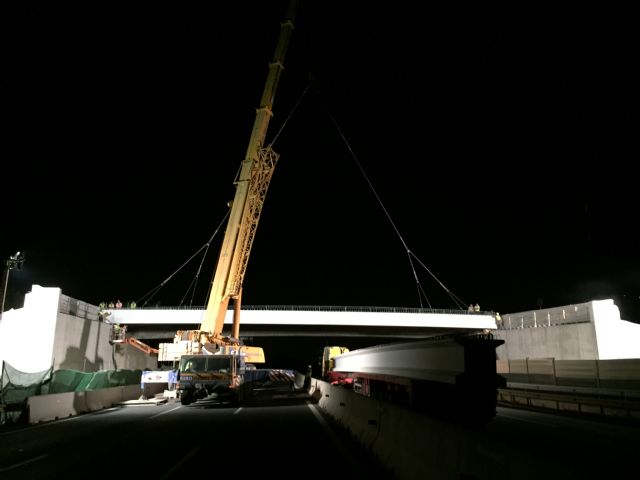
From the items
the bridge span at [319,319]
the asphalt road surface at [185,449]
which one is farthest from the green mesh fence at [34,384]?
the bridge span at [319,319]

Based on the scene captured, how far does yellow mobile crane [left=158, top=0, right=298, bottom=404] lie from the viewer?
70.5 feet

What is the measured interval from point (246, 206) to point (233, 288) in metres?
4.62

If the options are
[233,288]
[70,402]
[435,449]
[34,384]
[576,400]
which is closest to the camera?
[435,449]

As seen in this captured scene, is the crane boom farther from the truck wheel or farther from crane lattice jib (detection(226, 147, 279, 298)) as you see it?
the truck wheel

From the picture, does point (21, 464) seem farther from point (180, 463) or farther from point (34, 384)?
point (34, 384)

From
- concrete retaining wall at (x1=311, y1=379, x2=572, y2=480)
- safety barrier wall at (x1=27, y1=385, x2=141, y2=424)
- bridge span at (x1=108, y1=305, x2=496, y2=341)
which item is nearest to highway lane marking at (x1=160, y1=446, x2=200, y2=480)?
concrete retaining wall at (x1=311, y1=379, x2=572, y2=480)

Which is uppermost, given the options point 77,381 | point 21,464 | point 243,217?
point 243,217

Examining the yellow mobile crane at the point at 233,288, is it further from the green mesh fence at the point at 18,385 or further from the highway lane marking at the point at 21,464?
the highway lane marking at the point at 21,464

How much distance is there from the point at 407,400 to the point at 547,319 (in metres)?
27.0

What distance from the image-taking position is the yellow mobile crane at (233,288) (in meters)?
21.5

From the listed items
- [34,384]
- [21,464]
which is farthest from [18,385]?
[21,464]

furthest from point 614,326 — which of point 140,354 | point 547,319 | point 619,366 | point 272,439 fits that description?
point 140,354

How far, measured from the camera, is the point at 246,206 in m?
28.3

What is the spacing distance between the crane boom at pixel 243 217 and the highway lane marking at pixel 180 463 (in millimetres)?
14864
